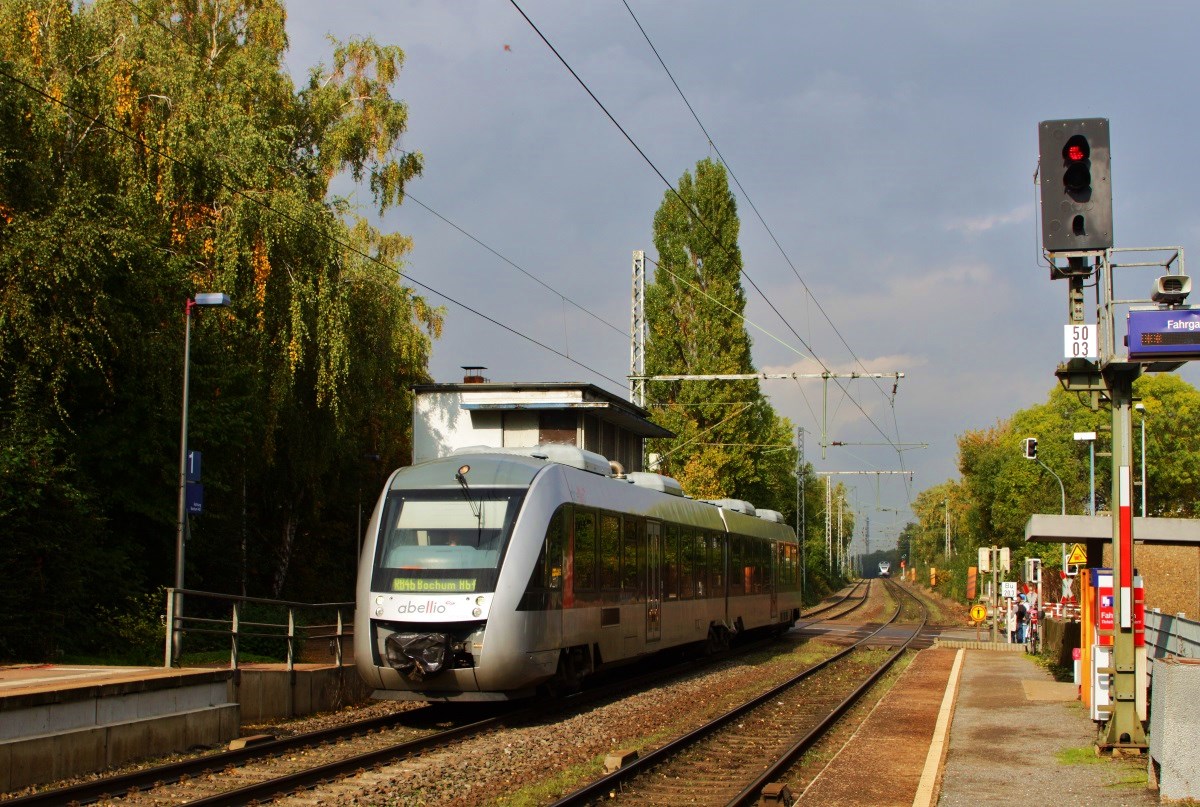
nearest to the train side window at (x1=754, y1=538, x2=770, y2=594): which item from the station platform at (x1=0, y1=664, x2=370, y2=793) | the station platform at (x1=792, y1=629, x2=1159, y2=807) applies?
the station platform at (x1=792, y1=629, x2=1159, y2=807)

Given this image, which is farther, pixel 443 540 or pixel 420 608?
pixel 443 540

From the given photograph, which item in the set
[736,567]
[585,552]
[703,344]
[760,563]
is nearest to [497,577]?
[585,552]

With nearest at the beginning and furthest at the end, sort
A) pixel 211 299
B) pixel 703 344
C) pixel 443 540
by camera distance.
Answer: pixel 443 540 < pixel 211 299 < pixel 703 344

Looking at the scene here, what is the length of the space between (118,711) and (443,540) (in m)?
4.27

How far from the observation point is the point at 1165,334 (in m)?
10.7

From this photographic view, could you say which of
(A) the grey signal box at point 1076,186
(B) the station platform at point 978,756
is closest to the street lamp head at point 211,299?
(B) the station platform at point 978,756

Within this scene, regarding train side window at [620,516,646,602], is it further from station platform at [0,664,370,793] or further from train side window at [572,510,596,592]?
station platform at [0,664,370,793]

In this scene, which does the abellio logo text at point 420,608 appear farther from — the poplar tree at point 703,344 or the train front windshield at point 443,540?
the poplar tree at point 703,344

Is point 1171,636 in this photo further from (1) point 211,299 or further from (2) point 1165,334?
(1) point 211,299

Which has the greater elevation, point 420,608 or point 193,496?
point 193,496

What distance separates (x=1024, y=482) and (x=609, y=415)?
122ft

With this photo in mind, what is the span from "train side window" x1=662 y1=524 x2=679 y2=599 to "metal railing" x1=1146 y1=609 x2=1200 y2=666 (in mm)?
7245

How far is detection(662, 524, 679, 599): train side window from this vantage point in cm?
1981

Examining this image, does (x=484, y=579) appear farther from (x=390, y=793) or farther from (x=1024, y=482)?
(x=1024, y=482)
